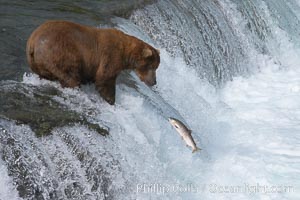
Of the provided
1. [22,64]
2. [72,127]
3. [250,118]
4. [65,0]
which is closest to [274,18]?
[250,118]

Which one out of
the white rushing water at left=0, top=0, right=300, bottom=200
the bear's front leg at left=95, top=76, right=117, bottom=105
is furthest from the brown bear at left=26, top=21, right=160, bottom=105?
the white rushing water at left=0, top=0, right=300, bottom=200

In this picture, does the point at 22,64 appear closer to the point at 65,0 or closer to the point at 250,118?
the point at 65,0

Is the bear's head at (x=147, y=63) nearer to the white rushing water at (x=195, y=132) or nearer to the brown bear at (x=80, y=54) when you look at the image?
the brown bear at (x=80, y=54)

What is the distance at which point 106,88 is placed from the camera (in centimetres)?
517

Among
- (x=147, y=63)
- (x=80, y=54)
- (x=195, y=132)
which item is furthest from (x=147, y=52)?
(x=195, y=132)

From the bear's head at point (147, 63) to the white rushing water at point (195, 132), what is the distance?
23 cm

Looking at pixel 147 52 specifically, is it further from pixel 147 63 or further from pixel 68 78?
pixel 68 78

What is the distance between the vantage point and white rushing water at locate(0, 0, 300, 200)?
183 inches

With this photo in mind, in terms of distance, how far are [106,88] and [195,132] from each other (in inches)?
68.2

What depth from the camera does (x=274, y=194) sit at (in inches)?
224

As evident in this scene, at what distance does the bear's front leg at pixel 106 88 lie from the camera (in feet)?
17.0

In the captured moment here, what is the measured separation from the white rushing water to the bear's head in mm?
228

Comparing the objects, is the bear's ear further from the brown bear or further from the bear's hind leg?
the bear's hind leg

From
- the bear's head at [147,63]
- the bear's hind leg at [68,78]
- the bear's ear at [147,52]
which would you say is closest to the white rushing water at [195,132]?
the bear's hind leg at [68,78]
